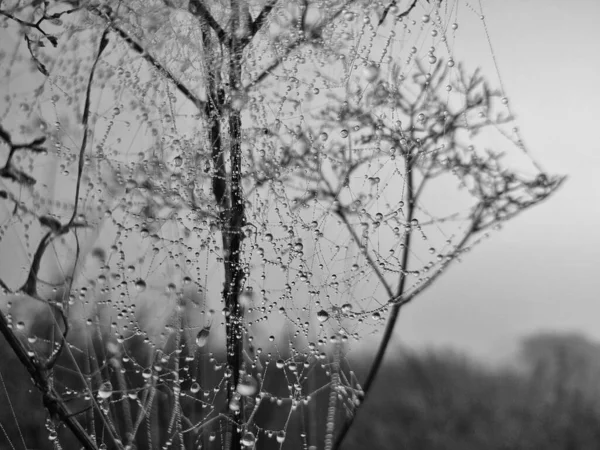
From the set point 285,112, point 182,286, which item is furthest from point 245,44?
point 182,286

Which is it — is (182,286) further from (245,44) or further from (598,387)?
(598,387)

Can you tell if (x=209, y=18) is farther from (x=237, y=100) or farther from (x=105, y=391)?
(x=105, y=391)

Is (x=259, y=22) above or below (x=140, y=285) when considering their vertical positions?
above

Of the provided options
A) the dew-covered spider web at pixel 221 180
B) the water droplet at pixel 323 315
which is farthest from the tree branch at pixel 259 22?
the water droplet at pixel 323 315

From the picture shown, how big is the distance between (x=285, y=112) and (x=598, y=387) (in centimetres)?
45

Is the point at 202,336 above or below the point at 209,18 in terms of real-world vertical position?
below

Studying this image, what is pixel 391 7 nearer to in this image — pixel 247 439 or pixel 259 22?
pixel 259 22

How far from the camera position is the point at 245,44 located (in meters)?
0.33

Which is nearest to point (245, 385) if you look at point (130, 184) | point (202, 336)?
point (202, 336)

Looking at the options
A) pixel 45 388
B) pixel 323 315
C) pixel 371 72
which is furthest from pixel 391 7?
pixel 45 388

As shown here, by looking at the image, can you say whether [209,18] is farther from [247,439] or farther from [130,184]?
[247,439]

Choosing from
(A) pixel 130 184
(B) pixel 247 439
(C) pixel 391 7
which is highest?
A: (C) pixel 391 7

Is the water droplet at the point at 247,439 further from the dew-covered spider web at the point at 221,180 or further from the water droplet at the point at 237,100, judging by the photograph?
the water droplet at the point at 237,100

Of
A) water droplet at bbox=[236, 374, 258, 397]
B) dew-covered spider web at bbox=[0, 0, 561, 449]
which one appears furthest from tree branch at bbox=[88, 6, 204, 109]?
water droplet at bbox=[236, 374, 258, 397]
